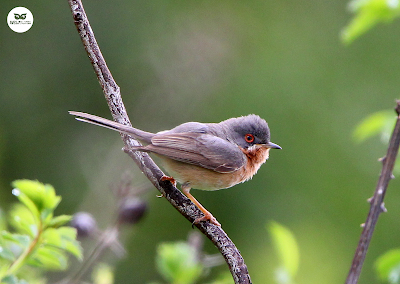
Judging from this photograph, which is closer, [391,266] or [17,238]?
[17,238]

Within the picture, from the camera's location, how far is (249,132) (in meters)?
4.18

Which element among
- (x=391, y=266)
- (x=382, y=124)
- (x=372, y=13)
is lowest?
(x=391, y=266)

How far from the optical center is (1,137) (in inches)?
288

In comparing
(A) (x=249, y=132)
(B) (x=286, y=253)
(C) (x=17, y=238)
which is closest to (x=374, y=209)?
(B) (x=286, y=253)

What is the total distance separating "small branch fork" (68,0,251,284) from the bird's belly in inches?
30.6

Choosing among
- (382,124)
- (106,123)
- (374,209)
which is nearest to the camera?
(374,209)

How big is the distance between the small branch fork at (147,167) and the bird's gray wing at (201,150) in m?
0.68

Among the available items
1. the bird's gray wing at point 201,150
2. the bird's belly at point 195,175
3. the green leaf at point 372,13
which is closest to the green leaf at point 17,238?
the bird's gray wing at point 201,150

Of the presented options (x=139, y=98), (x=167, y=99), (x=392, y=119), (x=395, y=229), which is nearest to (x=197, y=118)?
(x=139, y=98)

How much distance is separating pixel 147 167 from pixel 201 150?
119 cm

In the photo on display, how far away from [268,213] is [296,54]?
11.1ft

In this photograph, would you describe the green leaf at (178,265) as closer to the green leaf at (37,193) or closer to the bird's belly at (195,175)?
the green leaf at (37,193)

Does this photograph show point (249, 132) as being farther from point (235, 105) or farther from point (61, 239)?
point (235, 105)

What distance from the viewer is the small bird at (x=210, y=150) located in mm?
3645
